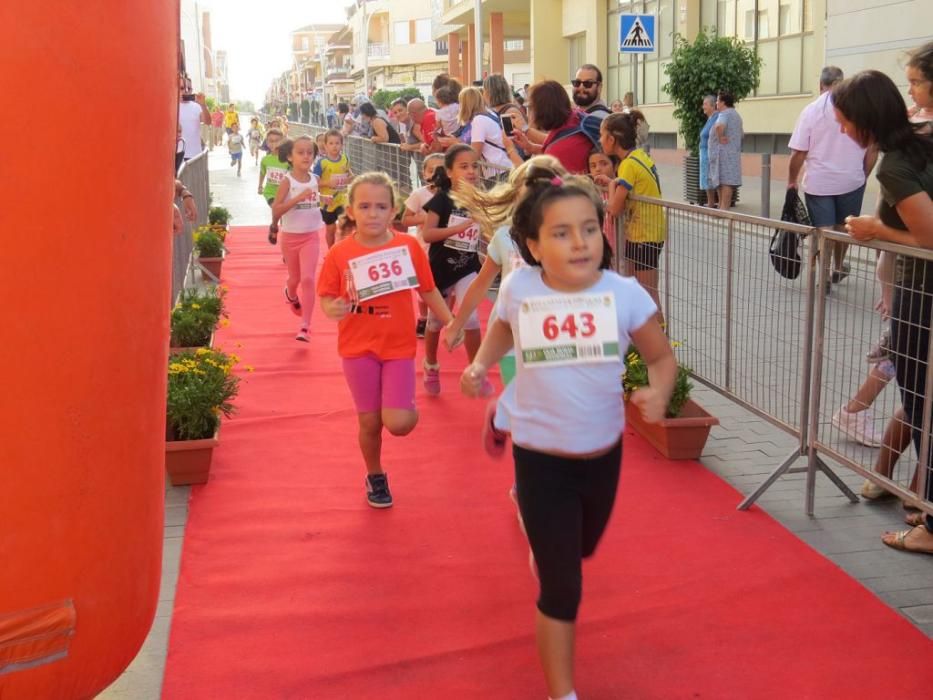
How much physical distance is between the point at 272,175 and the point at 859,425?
7.60 metres

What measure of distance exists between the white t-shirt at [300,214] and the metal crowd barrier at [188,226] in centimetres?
85

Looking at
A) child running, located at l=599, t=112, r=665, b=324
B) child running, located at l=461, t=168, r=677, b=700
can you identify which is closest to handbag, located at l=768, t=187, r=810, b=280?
child running, located at l=599, t=112, r=665, b=324

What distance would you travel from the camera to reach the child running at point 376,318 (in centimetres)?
511

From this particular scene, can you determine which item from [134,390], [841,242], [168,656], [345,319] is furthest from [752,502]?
[134,390]

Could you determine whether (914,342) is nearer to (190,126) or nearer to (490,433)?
(490,433)

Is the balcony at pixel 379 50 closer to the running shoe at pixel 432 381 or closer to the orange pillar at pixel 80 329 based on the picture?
the running shoe at pixel 432 381

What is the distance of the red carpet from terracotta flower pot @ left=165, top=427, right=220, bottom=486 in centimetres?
10

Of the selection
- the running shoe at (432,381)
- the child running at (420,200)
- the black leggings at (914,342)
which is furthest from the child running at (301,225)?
the black leggings at (914,342)

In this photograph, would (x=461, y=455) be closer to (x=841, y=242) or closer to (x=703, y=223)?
(x=703, y=223)

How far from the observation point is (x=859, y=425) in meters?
5.12

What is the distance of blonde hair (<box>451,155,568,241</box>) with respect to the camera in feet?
12.9

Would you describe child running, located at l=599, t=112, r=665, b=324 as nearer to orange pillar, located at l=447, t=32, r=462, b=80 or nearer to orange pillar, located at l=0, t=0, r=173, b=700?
orange pillar, located at l=0, t=0, r=173, b=700

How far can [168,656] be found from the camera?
3768 millimetres

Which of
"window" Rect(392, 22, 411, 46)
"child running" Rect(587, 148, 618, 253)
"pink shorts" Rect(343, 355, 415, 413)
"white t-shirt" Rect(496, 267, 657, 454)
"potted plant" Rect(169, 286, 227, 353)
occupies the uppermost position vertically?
"window" Rect(392, 22, 411, 46)
